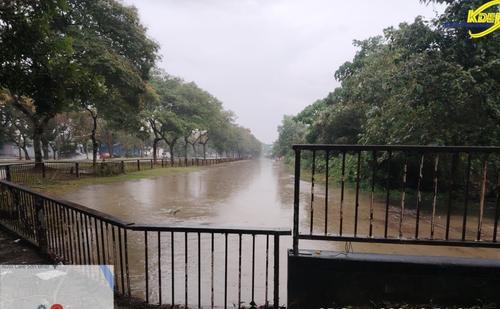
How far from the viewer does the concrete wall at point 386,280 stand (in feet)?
8.40

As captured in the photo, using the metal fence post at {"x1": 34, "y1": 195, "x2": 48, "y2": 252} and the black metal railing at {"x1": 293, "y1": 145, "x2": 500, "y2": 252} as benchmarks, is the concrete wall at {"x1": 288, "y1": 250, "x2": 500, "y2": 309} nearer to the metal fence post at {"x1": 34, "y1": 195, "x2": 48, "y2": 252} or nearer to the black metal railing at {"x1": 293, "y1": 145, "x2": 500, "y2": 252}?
the black metal railing at {"x1": 293, "y1": 145, "x2": 500, "y2": 252}

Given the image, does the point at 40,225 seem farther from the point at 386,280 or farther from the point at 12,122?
the point at 12,122

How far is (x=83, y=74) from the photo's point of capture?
5.24 m

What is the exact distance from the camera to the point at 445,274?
2574 mm

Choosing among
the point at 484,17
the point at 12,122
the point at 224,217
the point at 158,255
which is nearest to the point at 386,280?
the point at 158,255

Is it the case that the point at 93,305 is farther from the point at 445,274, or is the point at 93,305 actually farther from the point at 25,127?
the point at 25,127

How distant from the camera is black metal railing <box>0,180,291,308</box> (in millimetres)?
2760

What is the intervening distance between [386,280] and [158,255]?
2376mm

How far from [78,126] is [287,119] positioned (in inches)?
1635

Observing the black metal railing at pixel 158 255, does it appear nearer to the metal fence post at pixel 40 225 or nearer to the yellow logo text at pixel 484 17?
the metal fence post at pixel 40 225

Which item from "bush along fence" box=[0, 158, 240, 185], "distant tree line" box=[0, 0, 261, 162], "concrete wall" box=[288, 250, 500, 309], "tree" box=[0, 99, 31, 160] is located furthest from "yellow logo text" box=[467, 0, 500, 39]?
"tree" box=[0, 99, 31, 160]

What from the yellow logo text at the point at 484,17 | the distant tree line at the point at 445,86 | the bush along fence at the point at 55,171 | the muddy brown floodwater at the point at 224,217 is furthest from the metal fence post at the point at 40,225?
the yellow logo text at the point at 484,17

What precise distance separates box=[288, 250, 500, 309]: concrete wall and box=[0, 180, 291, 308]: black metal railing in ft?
0.93

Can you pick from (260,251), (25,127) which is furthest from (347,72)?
(25,127)
